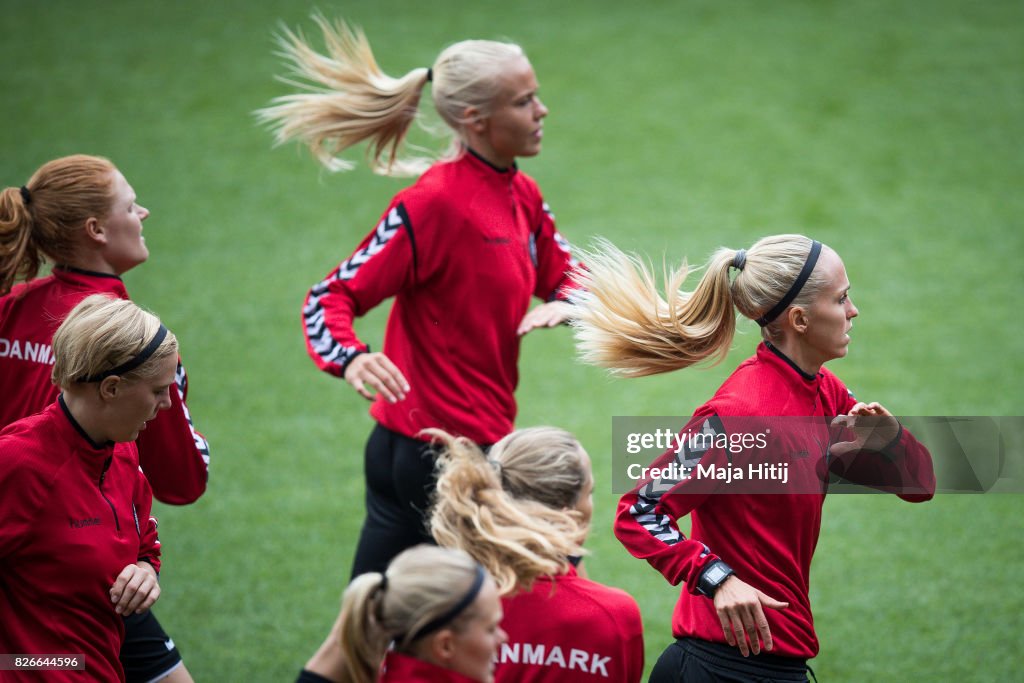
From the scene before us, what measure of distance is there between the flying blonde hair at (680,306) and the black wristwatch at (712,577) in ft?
1.97

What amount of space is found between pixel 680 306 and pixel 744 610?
84cm

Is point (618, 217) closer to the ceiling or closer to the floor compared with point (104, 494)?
closer to the ceiling

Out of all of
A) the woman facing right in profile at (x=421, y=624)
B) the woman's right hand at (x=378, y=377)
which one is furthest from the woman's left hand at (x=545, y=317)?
the woman facing right in profile at (x=421, y=624)

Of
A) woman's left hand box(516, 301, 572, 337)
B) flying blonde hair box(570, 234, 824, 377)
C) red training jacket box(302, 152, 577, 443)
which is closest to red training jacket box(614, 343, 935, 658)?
flying blonde hair box(570, 234, 824, 377)

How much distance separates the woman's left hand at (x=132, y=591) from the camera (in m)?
2.51

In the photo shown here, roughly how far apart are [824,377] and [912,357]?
13.7 ft

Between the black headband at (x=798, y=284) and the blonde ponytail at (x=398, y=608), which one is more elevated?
the black headband at (x=798, y=284)

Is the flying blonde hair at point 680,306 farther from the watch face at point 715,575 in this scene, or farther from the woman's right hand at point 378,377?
the watch face at point 715,575

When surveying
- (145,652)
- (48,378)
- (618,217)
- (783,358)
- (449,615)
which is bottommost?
(145,652)

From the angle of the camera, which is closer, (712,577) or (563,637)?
(563,637)

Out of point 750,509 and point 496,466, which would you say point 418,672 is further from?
point 750,509

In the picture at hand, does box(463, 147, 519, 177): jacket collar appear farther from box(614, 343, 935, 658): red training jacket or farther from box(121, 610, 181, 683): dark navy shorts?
box(121, 610, 181, 683): dark navy shorts

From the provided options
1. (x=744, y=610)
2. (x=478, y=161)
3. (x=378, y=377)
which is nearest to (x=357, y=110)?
(x=478, y=161)

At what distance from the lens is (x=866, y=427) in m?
2.85
